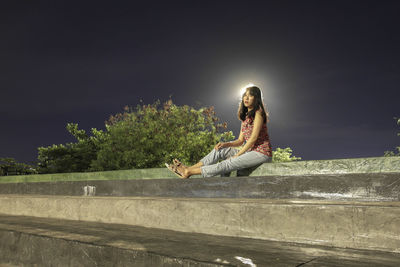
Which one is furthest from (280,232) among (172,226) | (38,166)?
(38,166)

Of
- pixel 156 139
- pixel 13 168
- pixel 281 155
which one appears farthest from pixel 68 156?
pixel 281 155

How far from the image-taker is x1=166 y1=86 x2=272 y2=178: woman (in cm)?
473

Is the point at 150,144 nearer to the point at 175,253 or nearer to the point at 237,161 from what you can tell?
the point at 237,161

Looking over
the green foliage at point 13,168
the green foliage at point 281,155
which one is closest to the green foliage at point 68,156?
the green foliage at point 13,168

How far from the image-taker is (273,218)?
3180 mm

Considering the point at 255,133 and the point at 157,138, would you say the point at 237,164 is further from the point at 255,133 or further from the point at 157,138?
the point at 157,138

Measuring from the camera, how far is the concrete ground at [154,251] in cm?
237

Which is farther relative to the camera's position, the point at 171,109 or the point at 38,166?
the point at 38,166

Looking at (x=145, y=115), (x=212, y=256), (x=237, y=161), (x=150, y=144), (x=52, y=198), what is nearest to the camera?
(x=212, y=256)

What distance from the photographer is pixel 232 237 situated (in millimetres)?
3406

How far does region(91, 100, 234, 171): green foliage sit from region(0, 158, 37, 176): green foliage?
443cm

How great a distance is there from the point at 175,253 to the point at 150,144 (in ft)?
37.6

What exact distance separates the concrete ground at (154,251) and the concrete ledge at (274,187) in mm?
785

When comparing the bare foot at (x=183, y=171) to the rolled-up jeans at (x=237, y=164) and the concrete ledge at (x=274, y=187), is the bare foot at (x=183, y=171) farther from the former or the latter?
the concrete ledge at (x=274, y=187)
